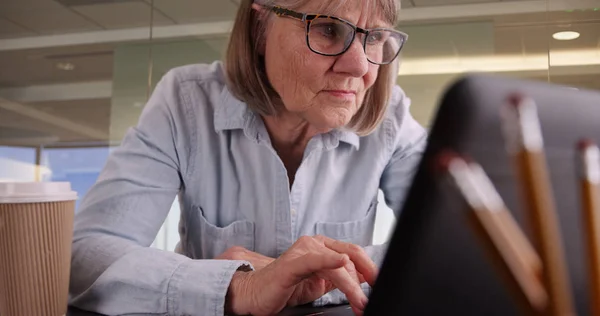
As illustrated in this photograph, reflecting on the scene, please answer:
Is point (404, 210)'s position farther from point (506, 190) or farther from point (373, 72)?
point (373, 72)

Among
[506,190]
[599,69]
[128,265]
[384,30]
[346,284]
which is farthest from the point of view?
[599,69]

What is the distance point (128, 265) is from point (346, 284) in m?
0.29

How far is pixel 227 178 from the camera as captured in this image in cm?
99

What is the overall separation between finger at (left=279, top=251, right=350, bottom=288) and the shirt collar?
0.44m

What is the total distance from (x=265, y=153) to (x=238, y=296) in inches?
16.1

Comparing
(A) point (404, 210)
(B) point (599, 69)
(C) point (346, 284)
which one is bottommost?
(C) point (346, 284)

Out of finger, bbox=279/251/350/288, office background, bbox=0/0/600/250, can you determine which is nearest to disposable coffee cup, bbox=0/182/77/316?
finger, bbox=279/251/350/288

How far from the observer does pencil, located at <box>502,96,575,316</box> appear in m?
0.19

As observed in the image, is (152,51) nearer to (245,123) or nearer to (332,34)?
(245,123)

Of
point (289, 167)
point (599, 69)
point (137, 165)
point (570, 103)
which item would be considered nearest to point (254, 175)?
point (289, 167)

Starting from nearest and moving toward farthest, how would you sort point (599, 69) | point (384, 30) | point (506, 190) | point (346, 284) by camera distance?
1. point (506, 190)
2. point (346, 284)
3. point (384, 30)
4. point (599, 69)

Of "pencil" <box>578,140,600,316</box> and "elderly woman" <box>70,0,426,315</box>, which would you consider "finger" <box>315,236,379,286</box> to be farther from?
"pencil" <box>578,140,600,316</box>

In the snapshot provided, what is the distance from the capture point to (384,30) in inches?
33.7

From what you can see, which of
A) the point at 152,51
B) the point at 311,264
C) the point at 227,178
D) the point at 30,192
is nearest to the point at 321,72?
the point at 227,178
